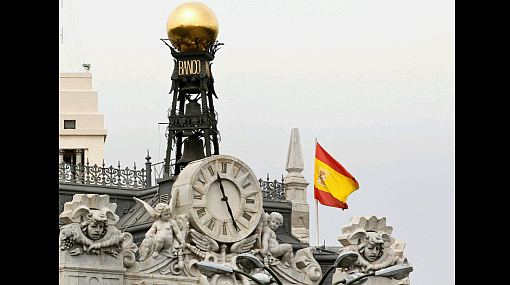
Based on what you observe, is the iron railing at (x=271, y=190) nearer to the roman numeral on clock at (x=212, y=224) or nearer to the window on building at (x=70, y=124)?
the roman numeral on clock at (x=212, y=224)

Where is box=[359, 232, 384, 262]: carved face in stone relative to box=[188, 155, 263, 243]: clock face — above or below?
below

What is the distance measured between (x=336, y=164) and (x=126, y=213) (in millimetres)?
7045

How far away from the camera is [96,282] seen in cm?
2830

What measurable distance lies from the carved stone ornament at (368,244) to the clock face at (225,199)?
9.11 ft

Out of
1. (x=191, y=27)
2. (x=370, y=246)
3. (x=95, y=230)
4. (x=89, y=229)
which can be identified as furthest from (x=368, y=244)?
→ (x=191, y=27)

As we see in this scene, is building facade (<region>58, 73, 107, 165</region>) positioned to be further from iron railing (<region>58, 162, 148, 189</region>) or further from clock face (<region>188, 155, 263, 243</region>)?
clock face (<region>188, 155, 263, 243</region>)

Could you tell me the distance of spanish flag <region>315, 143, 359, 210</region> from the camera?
36.5 meters

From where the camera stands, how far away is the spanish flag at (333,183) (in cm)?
3647

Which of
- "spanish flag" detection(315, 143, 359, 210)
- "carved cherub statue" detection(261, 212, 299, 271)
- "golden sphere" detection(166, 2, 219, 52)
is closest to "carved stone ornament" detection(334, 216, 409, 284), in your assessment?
"carved cherub statue" detection(261, 212, 299, 271)

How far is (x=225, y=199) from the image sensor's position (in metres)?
31.4

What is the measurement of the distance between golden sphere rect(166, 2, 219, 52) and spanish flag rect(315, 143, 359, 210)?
686 centimetres

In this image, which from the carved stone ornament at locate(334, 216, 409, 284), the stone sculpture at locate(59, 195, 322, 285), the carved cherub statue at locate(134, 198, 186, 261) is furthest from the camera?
the carved stone ornament at locate(334, 216, 409, 284)
